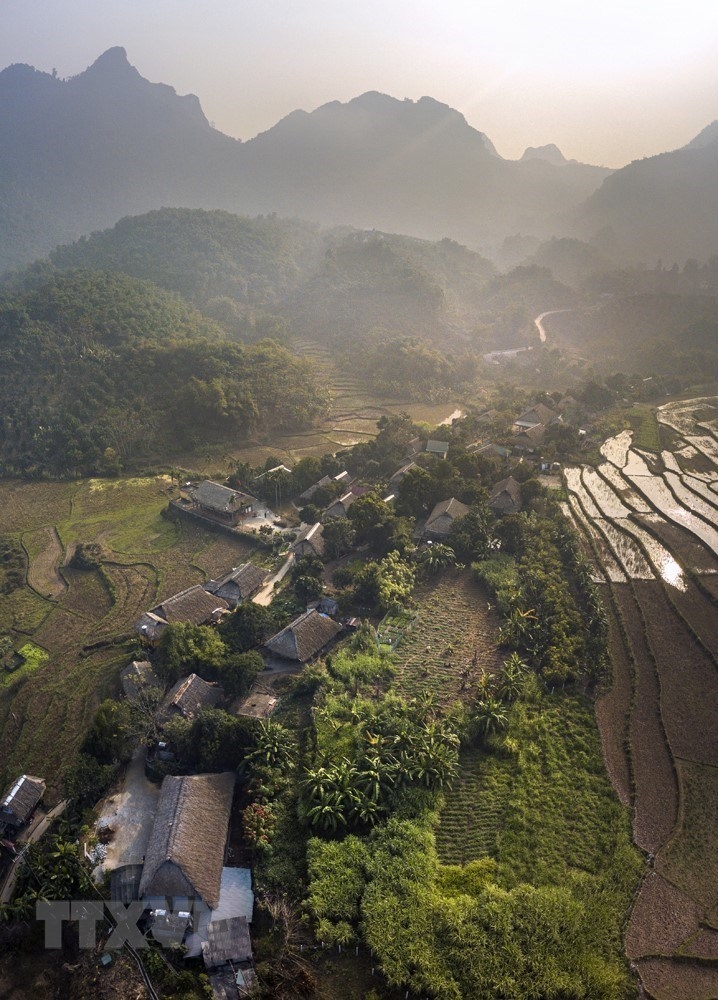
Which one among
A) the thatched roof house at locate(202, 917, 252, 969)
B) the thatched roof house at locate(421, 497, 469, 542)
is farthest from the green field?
the thatched roof house at locate(421, 497, 469, 542)

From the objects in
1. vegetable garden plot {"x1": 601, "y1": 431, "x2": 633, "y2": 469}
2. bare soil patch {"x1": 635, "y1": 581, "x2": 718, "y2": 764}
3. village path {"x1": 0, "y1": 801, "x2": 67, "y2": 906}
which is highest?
village path {"x1": 0, "y1": 801, "x2": 67, "y2": 906}

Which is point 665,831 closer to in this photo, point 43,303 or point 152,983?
point 152,983

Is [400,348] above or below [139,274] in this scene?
below

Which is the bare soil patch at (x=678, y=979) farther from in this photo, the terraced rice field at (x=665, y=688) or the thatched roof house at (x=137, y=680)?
the thatched roof house at (x=137, y=680)

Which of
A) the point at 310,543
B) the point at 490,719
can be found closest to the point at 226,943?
the point at 490,719

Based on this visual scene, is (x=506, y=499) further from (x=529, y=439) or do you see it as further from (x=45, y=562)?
(x=45, y=562)

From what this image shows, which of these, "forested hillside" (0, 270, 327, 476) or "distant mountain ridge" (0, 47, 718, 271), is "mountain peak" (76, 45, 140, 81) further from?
"forested hillside" (0, 270, 327, 476)

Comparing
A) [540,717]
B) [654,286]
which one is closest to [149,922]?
[540,717]
